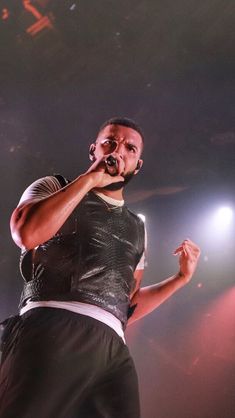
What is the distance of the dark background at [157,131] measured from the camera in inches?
158

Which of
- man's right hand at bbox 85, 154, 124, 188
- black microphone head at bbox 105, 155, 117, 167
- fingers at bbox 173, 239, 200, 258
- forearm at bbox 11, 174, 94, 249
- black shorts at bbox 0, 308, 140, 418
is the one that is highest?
black microphone head at bbox 105, 155, 117, 167

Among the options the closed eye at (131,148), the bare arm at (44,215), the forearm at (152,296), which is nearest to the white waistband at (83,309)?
the bare arm at (44,215)

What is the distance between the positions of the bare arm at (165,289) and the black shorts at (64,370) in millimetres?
468

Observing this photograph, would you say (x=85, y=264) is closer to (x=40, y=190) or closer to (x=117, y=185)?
(x=40, y=190)

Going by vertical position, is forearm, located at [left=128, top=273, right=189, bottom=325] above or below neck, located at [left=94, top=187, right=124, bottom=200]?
below

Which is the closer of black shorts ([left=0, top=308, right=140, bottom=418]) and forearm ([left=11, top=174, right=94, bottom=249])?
black shorts ([left=0, top=308, right=140, bottom=418])

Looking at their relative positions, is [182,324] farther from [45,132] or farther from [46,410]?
[46,410]

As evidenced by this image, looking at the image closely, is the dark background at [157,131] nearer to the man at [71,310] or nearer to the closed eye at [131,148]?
the closed eye at [131,148]

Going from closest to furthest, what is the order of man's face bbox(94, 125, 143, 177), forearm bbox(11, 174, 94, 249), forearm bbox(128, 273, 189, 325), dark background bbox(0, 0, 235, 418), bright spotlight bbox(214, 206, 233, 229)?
forearm bbox(11, 174, 94, 249) → man's face bbox(94, 125, 143, 177) → forearm bbox(128, 273, 189, 325) → dark background bbox(0, 0, 235, 418) → bright spotlight bbox(214, 206, 233, 229)

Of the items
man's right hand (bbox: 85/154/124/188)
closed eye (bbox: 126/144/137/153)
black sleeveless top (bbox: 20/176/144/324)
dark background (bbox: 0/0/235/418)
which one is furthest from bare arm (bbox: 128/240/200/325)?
dark background (bbox: 0/0/235/418)

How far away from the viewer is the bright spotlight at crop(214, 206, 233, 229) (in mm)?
6121

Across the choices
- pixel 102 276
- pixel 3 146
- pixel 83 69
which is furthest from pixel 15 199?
pixel 102 276

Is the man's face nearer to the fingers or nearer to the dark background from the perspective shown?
the fingers

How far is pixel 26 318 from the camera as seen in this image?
134 cm
